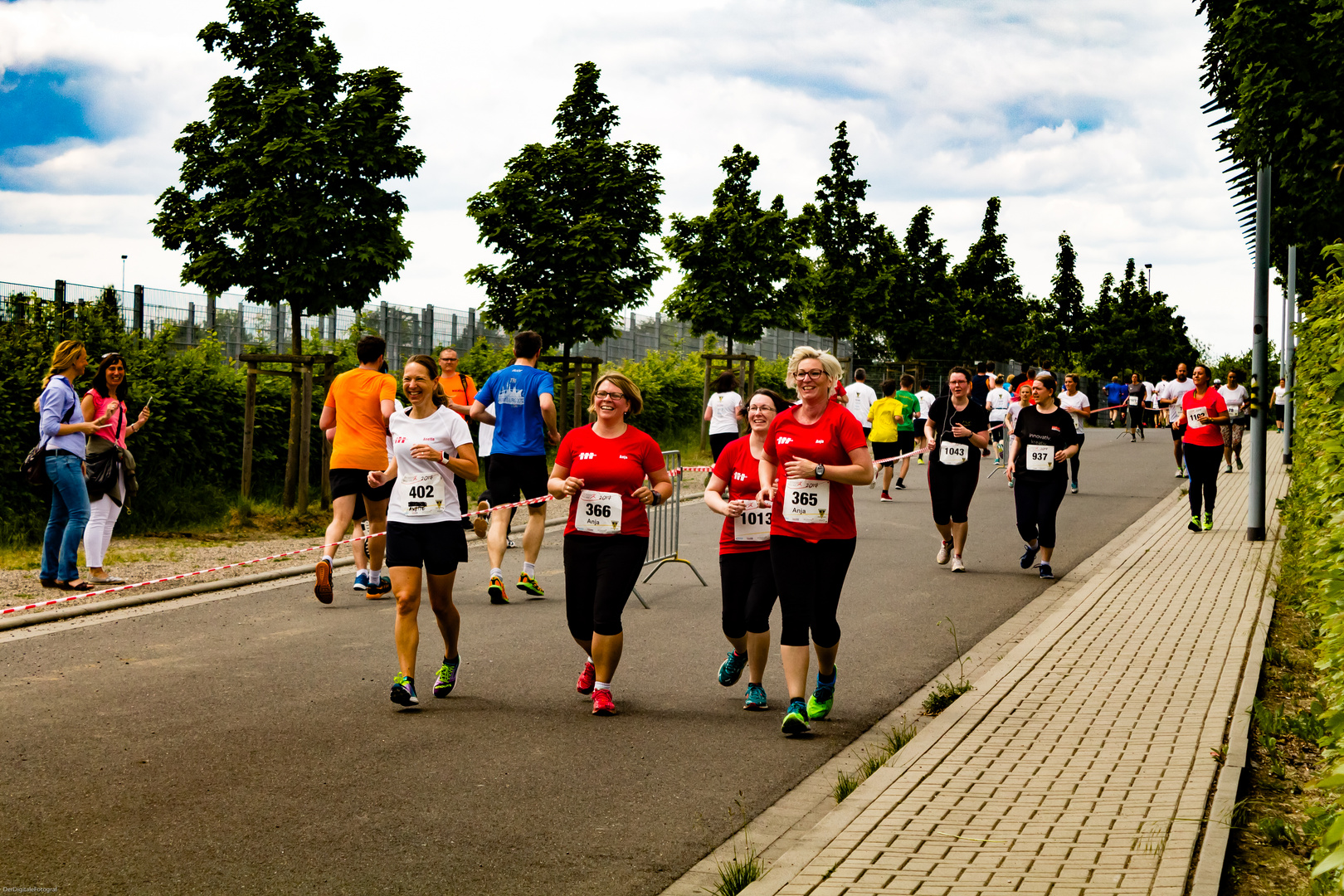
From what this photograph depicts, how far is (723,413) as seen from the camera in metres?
18.7

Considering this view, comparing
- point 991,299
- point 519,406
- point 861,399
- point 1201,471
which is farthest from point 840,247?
point 519,406

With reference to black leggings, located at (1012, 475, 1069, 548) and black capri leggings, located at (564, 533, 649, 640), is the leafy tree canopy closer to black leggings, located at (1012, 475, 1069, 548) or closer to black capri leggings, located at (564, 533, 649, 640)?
black leggings, located at (1012, 475, 1069, 548)

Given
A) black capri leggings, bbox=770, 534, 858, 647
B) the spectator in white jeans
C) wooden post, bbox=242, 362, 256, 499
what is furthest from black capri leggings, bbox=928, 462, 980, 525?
wooden post, bbox=242, 362, 256, 499

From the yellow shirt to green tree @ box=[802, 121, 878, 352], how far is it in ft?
59.7

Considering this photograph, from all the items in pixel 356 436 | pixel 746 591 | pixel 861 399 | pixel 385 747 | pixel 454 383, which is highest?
pixel 454 383

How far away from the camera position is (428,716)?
271 inches

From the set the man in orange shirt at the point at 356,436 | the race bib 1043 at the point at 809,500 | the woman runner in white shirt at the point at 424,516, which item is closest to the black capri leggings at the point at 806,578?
the race bib 1043 at the point at 809,500

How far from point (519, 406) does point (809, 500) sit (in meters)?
4.61

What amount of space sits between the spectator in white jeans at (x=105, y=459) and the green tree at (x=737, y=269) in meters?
17.5

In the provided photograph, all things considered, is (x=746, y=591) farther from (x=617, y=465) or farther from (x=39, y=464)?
(x=39, y=464)

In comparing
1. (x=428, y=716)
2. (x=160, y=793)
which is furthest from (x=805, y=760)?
(x=160, y=793)

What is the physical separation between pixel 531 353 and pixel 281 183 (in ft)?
19.2

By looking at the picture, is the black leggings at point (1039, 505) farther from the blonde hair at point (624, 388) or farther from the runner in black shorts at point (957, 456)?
the blonde hair at point (624, 388)

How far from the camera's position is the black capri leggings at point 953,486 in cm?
1231
